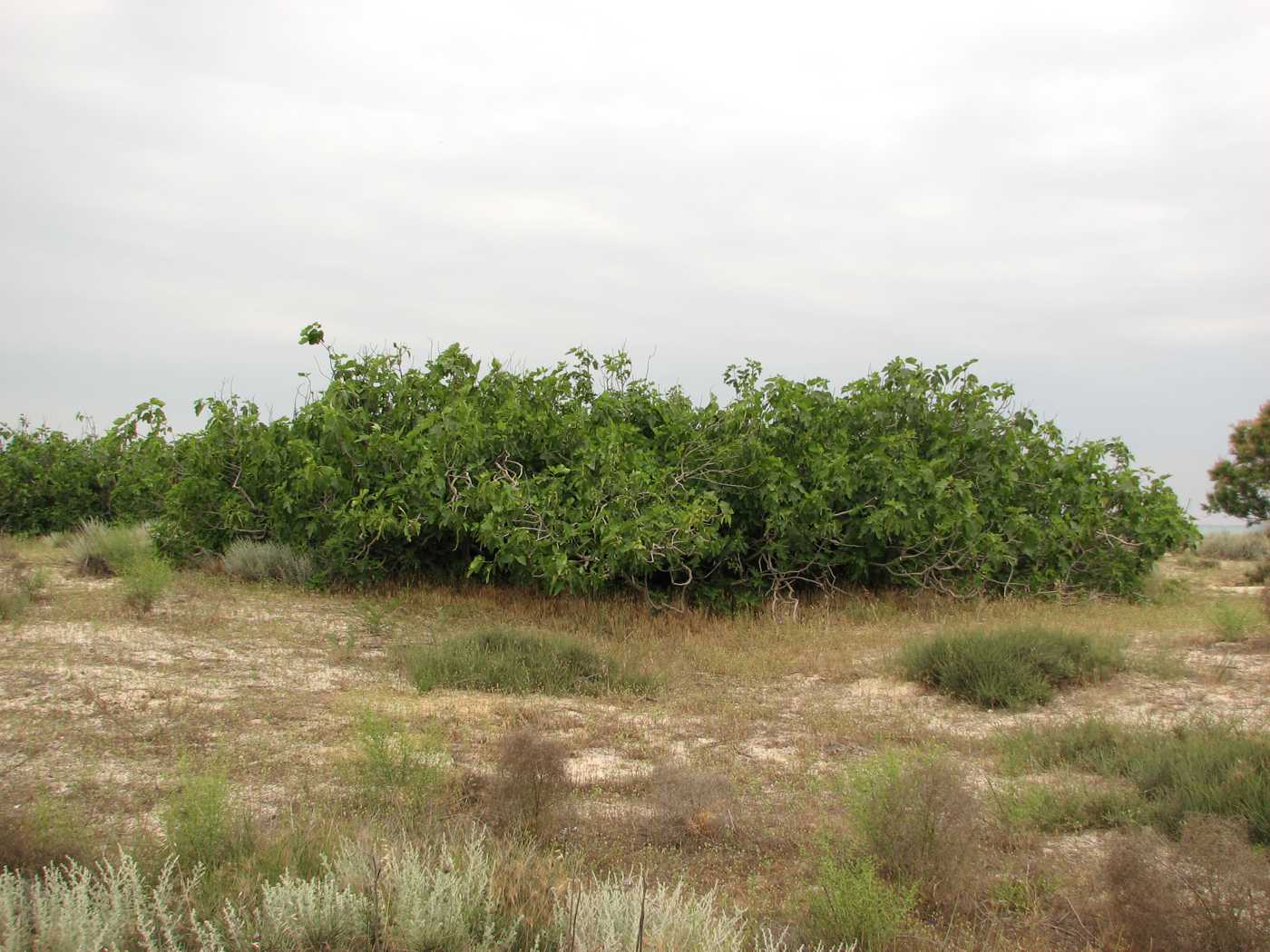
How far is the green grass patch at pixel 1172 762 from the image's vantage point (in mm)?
4613

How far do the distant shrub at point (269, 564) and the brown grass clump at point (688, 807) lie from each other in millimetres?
8118

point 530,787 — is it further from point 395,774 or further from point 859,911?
point 859,911

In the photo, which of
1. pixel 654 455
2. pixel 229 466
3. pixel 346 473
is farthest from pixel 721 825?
pixel 229 466

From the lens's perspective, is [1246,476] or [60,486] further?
[1246,476]

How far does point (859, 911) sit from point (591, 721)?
350 cm

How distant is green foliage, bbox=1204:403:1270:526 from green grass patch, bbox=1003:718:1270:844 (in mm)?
24607

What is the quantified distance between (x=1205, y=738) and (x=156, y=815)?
580 centimetres

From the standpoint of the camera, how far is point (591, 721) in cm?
672

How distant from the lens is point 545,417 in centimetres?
1111

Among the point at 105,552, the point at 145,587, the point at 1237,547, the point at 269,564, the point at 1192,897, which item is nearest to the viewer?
the point at 1192,897

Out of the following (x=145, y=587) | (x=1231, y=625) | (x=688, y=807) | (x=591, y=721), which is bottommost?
(x=591, y=721)

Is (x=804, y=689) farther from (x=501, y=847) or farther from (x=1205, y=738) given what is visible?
(x=501, y=847)

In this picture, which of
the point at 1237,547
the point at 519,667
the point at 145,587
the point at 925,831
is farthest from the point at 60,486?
the point at 1237,547

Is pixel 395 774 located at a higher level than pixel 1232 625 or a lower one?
lower
